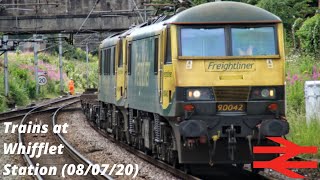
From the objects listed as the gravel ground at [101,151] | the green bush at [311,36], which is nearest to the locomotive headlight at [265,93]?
the gravel ground at [101,151]

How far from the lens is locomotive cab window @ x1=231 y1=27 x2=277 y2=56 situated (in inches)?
524

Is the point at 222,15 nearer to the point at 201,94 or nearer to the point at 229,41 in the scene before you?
the point at 229,41

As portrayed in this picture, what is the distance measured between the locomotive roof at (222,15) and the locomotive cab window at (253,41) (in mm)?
176

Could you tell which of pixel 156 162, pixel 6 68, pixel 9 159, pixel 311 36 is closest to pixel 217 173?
pixel 156 162

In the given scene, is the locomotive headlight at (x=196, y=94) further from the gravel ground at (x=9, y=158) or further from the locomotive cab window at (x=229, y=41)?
the gravel ground at (x=9, y=158)

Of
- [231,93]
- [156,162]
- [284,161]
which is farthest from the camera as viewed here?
[156,162]

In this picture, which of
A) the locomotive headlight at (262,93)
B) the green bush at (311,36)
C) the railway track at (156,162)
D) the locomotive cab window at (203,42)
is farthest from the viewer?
the green bush at (311,36)

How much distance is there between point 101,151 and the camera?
778 inches

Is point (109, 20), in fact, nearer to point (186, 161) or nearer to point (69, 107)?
point (69, 107)

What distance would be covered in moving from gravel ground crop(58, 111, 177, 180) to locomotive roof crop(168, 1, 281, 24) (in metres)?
3.12

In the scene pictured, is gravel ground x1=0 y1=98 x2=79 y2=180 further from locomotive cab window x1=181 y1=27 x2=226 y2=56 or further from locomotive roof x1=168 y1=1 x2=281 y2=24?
locomotive roof x1=168 y1=1 x2=281 y2=24

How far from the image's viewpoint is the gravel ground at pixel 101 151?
15.0m

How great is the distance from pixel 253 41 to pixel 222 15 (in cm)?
75

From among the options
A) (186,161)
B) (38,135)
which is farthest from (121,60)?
(186,161)
